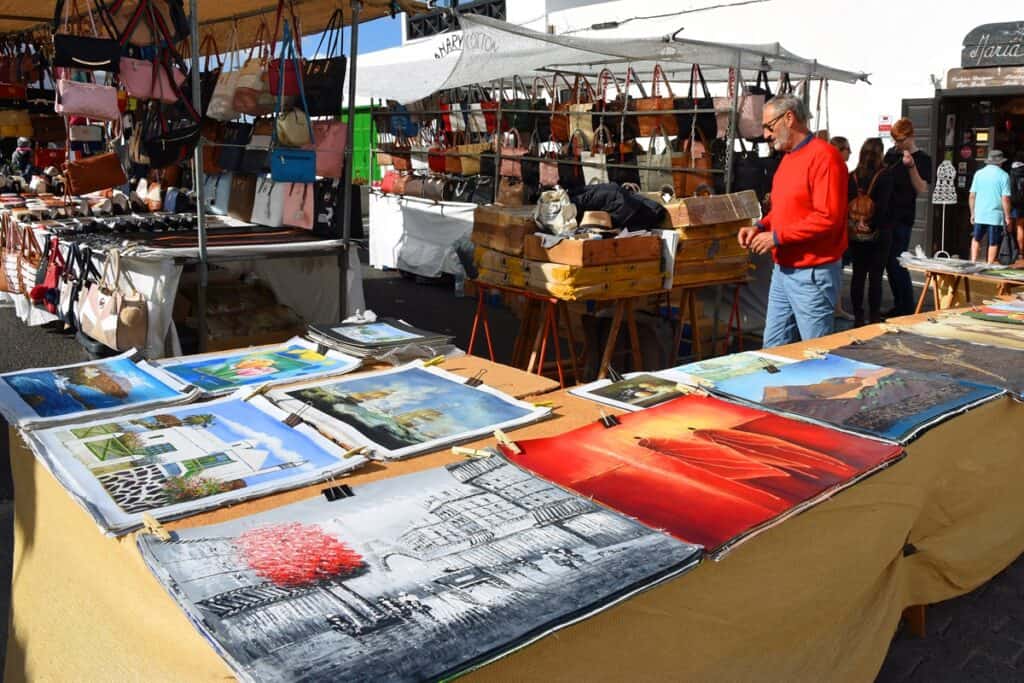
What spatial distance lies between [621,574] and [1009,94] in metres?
10.7

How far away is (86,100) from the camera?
5238 mm

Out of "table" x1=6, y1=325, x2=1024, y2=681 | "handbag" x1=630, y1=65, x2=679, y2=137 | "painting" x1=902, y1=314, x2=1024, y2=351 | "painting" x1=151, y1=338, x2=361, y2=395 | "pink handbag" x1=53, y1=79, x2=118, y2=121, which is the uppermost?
"handbag" x1=630, y1=65, x2=679, y2=137

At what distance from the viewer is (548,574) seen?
137 cm

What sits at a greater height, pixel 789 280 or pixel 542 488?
pixel 789 280

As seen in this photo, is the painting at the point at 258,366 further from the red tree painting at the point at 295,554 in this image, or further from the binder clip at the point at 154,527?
the red tree painting at the point at 295,554

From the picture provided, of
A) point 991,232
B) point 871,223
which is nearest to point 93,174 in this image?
point 871,223

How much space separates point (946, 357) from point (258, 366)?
2.17 metres

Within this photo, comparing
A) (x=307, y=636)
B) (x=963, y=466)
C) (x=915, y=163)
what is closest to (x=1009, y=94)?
(x=915, y=163)

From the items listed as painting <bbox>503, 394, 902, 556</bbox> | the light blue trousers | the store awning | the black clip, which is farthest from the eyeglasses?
the black clip

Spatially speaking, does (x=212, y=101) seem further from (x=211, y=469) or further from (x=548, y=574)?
(x=548, y=574)

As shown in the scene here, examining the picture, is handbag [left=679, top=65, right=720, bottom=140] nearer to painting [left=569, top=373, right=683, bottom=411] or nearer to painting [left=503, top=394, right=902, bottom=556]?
painting [left=569, top=373, right=683, bottom=411]

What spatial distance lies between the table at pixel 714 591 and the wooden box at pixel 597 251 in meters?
2.18

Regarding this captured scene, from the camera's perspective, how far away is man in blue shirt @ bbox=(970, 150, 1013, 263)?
9117 mm

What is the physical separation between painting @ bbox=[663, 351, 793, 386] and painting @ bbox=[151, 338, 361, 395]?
100cm
